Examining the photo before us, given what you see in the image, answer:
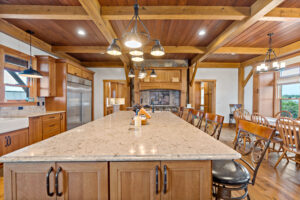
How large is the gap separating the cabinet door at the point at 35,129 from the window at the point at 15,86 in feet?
2.45

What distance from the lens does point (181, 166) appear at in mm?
903

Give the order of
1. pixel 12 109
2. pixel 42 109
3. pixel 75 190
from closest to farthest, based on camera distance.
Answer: pixel 75 190, pixel 12 109, pixel 42 109

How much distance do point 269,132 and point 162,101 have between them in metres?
5.14

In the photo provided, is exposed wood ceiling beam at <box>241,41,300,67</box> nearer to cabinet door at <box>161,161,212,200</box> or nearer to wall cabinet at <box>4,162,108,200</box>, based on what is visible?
cabinet door at <box>161,161,212,200</box>

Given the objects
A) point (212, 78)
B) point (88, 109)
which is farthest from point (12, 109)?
point (212, 78)

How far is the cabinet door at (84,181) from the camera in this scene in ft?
2.89

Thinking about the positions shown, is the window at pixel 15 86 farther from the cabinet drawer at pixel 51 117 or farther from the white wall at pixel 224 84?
the white wall at pixel 224 84

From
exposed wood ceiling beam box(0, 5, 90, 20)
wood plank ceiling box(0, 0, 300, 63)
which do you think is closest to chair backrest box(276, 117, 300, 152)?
wood plank ceiling box(0, 0, 300, 63)

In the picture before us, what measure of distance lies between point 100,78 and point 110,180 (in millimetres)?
5782

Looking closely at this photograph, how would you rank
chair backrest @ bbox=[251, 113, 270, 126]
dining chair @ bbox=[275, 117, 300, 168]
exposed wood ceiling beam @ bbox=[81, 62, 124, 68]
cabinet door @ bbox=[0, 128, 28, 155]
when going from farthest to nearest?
1. exposed wood ceiling beam @ bbox=[81, 62, 124, 68]
2. chair backrest @ bbox=[251, 113, 270, 126]
3. cabinet door @ bbox=[0, 128, 28, 155]
4. dining chair @ bbox=[275, 117, 300, 168]

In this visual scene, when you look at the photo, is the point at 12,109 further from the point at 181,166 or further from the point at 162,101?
the point at 162,101

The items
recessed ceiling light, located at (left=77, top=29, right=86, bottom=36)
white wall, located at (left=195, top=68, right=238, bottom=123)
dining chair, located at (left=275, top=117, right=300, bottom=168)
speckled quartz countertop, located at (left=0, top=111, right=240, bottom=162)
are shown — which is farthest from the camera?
white wall, located at (left=195, top=68, right=238, bottom=123)

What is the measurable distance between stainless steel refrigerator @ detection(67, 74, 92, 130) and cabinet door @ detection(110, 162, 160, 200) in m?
3.90

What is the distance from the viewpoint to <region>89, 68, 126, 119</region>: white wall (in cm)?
611
